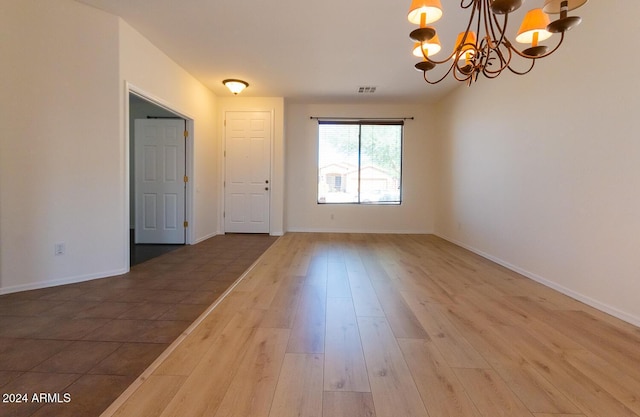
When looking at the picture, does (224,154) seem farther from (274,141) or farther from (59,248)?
(59,248)

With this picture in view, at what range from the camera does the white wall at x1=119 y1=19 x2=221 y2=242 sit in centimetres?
321

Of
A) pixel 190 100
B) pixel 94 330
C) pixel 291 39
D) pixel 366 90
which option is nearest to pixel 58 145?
pixel 94 330

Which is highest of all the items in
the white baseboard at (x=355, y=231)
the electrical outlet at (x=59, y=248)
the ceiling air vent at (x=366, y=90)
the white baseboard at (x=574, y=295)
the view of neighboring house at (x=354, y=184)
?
the ceiling air vent at (x=366, y=90)

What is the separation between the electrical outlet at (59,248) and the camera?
9.00 feet

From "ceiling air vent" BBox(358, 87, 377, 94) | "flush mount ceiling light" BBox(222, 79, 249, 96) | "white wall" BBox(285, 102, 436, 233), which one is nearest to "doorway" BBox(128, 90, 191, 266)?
"flush mount ceiling light" BBox(222, 79, 249, 96)

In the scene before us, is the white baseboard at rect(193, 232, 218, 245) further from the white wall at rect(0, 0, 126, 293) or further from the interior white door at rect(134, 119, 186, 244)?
the white wall at rect(0, 0, 126, 293)

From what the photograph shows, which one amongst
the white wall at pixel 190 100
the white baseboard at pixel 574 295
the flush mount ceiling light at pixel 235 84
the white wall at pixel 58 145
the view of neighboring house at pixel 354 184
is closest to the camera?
the white baseboard at pixel 574 295

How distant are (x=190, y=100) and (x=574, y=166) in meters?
4.97

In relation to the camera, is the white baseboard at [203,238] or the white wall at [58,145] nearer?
the white wall at [58,145]

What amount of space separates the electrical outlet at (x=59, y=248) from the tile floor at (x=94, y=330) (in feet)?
1.12

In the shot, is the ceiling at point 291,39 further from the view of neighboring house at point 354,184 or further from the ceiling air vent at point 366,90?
the view of neighboring house at point 354,184

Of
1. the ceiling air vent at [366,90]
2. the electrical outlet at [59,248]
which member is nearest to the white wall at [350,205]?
the ceiling air vent at [366,90]

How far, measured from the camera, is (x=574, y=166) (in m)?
2.60

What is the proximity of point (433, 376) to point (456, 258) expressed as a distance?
9.33 feet
